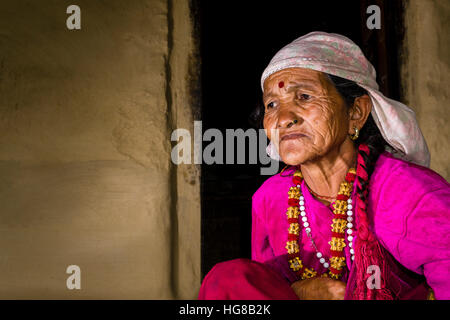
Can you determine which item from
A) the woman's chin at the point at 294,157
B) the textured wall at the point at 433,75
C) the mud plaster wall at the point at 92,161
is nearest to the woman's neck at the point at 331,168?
the woman's chin at the point at 294,157

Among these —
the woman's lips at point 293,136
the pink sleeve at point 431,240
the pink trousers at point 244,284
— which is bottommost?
the pink trousers at point 244,284

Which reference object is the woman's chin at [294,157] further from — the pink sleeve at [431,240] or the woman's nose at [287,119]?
the pink sleeve at [431,240]

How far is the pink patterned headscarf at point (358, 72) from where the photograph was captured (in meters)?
1.38

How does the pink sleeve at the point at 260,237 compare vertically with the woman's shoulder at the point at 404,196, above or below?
below

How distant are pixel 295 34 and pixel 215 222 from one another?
2.38 meters

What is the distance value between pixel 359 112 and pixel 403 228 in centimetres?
57

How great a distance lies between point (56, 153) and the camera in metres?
2.09

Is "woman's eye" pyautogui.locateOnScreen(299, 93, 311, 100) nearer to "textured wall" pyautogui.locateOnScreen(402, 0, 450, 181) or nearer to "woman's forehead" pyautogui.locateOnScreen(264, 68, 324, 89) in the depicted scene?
"woman's forehead" pyautogui.locateOnScreen(264, 68, 324, 89)

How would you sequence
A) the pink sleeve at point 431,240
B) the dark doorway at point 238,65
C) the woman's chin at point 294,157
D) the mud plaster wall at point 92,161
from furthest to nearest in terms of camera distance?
the dark doorway at point 238,65, the mud plaster wall at point 92,161, the woman's chin at point 294,157, the pink sleeve at point 431,240

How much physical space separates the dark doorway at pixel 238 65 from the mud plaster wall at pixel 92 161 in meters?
0.66

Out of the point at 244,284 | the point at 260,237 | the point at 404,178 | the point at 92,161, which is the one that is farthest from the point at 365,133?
the point at 92,161

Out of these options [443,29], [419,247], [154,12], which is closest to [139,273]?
[419,247]

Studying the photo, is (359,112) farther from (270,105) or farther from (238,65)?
(238,65)

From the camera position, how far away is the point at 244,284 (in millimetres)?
1111
